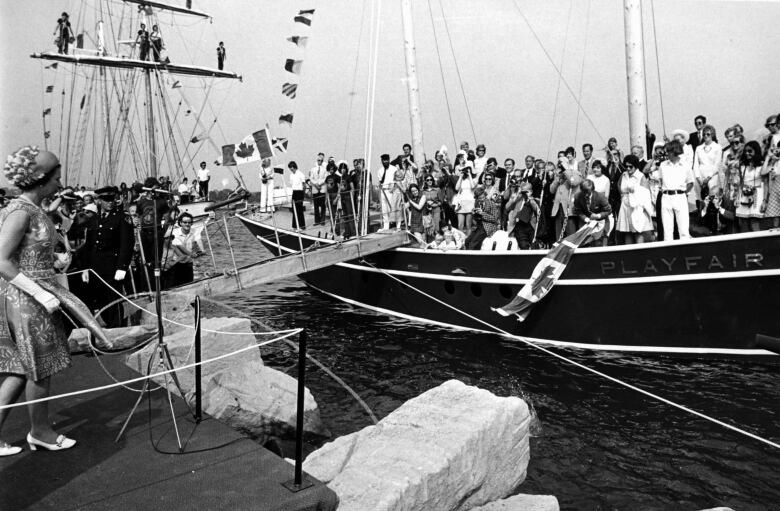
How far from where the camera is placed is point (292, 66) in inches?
631

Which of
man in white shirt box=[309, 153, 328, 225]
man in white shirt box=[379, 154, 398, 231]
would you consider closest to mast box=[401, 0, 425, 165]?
man in white shirt box=[379, 154, 398, 231]

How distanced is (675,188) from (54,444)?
928 cm

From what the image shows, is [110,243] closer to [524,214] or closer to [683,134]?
[524,214]

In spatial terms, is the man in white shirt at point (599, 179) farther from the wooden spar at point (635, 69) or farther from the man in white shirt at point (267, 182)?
the man in white shirt at point (267, 182)

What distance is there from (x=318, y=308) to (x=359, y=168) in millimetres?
4225

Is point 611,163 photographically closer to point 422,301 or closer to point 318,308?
point 422,301

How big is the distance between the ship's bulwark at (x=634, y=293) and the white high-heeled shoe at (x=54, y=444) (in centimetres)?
780

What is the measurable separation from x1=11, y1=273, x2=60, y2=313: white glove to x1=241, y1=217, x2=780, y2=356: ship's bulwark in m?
7.94

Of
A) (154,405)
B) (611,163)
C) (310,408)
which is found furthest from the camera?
(611,163)

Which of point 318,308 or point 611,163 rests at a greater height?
point 611,163

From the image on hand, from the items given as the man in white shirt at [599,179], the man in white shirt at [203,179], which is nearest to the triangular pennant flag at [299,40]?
the man in white shirt at [599,179]

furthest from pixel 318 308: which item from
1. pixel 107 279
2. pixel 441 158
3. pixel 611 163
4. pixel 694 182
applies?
pixel 694 182

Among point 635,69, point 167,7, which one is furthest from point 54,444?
point 167,7

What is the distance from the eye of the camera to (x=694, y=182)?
999 centimetres
